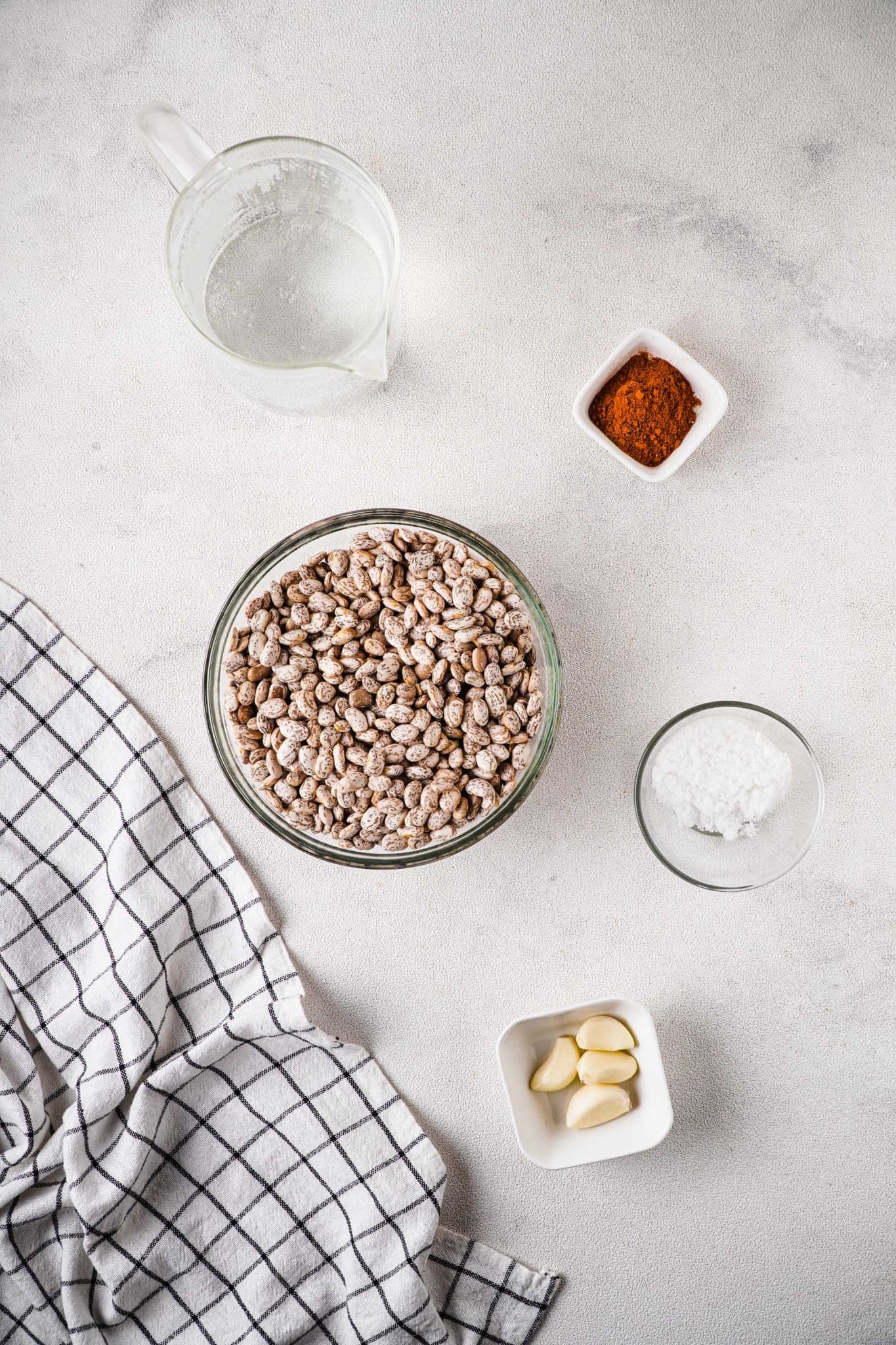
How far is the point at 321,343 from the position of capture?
122 cm

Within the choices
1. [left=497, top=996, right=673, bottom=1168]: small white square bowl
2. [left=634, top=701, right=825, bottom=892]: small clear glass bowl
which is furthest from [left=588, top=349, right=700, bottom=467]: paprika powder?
[left=497, top=996, right=673, bottom=1168]: small white square bowl

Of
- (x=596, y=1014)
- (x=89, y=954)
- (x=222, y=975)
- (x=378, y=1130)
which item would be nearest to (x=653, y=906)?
(x=596, y=1014)

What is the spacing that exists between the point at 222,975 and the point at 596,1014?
0.50 m

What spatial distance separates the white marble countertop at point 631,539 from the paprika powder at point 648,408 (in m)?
0.07

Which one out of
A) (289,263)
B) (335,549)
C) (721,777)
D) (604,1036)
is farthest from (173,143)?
(604,1036)

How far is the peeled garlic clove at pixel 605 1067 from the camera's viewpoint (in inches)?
48.4

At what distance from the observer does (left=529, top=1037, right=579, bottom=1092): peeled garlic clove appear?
1.25m

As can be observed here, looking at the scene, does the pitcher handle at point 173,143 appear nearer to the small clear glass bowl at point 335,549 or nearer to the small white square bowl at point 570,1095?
the small clear glass bowl at point 335,549

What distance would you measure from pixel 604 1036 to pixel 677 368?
85cm

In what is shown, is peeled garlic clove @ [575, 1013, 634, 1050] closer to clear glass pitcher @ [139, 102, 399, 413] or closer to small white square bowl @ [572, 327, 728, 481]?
small white square bowl @ [572, 327, 728, 481]

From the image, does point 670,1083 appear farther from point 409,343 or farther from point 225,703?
point 409,343

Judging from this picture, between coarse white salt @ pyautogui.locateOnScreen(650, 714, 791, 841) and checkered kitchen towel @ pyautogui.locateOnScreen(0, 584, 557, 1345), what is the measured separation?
0.54 meters

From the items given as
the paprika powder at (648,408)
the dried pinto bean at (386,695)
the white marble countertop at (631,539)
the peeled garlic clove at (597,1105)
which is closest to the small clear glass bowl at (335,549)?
the dried pinto bean at (386,695)

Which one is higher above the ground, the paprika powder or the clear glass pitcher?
the clear glass pitcher
